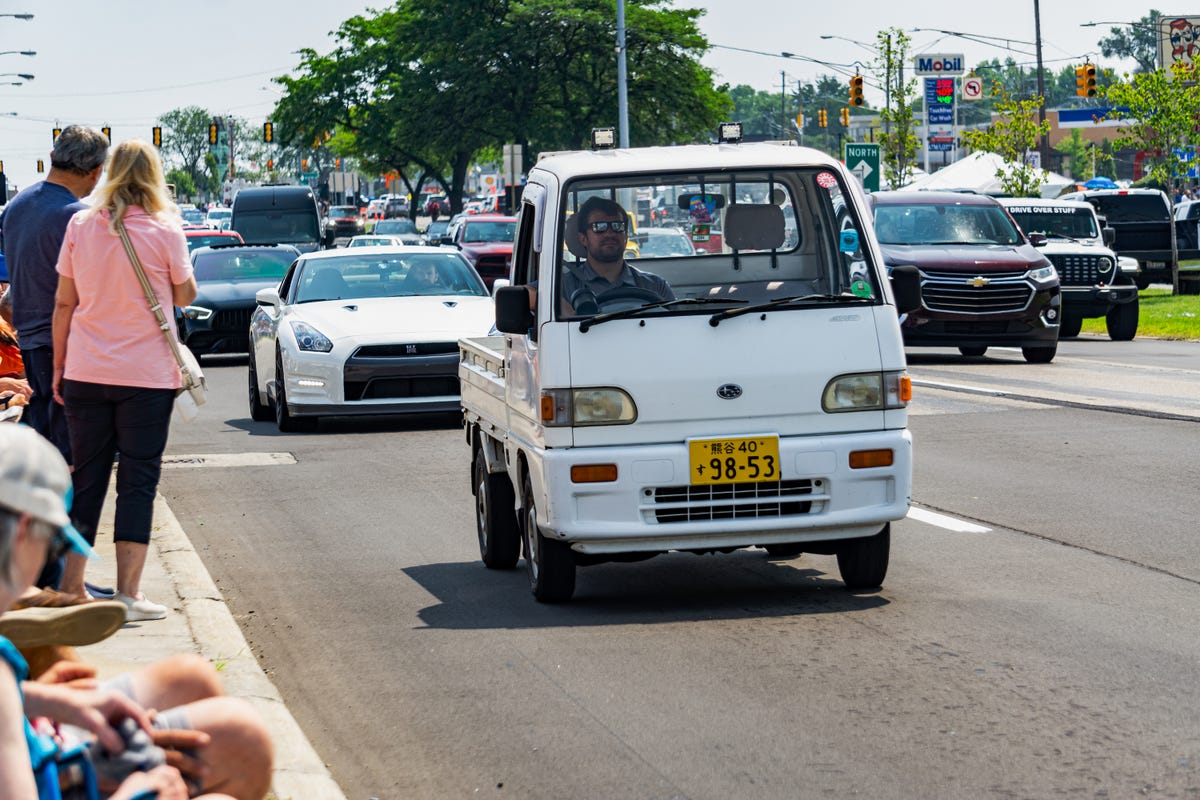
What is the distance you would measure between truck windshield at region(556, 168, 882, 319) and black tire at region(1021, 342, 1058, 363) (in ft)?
49.1

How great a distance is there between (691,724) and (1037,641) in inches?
67.0

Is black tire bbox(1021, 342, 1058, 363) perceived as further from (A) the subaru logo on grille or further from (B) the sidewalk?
(A) the subaru logo on grille

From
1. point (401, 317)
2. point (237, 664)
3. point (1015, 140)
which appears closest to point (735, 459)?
point (237, 664)

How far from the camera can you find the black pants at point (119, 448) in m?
7.31

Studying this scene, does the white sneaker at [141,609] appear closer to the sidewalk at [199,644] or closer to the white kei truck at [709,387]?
the sidewalk at [199,644]

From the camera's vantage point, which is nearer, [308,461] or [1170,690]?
[1170,690]

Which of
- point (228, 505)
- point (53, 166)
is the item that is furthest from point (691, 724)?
point (228, 505)

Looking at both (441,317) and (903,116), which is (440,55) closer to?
(903,116)

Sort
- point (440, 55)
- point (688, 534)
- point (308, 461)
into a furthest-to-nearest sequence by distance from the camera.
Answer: point (440, 55)
point (308, 461)
point (688, 534)

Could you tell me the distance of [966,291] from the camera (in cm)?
2239

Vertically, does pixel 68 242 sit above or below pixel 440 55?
below

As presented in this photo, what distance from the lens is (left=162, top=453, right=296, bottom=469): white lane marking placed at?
14148 millimetres

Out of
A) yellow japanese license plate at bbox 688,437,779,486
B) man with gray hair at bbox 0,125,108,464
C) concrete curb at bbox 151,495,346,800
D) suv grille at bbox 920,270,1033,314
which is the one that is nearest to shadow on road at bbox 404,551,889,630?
yellow japanese license plate at bbox 688,437,779,486

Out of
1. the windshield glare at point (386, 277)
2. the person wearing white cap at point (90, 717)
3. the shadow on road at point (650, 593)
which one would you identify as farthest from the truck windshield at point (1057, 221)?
the person wearing white cap at point (90, 717)
